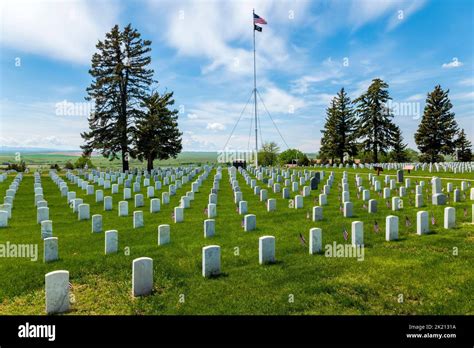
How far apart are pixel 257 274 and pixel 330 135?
49.5m

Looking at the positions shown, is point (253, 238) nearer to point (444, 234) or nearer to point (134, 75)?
point (444, 234)

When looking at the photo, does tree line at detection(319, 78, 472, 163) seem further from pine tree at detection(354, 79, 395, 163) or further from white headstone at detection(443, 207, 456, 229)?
white headstone at detection(443, 207, 456, 229)

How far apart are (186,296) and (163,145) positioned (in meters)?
36.8

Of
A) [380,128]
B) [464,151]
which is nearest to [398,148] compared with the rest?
[380,128]

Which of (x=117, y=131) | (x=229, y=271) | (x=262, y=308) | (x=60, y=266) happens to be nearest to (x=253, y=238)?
(x=229, y=271)

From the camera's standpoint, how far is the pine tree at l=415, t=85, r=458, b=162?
162ft

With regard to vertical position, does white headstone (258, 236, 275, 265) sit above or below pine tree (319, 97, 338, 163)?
below

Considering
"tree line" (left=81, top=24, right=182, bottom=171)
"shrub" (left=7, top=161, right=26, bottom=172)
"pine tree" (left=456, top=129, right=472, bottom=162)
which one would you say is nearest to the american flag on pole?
"tree line" (left=81, top=24, right=182, bottom=171)

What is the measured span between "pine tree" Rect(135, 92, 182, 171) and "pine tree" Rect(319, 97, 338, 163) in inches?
983

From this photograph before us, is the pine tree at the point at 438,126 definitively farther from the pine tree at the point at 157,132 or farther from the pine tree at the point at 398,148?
the pine tree at the point at 157,132

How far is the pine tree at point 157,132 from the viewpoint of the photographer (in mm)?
36625

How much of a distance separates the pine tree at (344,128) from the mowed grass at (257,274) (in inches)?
1681

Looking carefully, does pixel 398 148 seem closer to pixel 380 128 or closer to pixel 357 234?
pixel 380 128

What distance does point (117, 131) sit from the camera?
34719 mm
